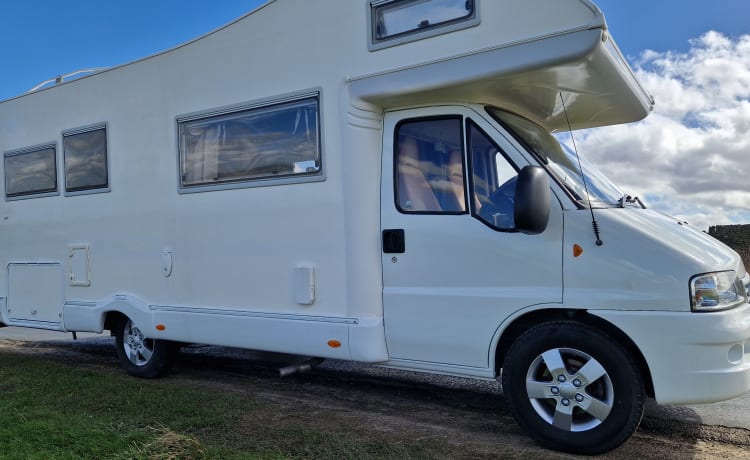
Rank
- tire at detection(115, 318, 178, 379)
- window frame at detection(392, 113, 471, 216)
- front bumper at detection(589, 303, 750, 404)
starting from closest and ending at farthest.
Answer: front bumper at detection(589, 303, 750, 404) < window frame at detection(392, 113, 471, 216) < tire at detection(115, 318, 178, 379)

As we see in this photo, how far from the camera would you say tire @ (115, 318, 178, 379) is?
629 cm

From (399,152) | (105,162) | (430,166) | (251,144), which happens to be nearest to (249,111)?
(251,144)

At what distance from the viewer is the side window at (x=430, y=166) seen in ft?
14.9

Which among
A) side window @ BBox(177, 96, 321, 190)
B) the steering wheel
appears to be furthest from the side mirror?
side window @ BBox(177, 96, 321, 190)

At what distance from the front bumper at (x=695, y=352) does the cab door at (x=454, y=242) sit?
0.59m

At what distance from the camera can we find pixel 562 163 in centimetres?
467

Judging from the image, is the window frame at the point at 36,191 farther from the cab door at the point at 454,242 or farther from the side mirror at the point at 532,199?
the side mirror at the point at 532,199

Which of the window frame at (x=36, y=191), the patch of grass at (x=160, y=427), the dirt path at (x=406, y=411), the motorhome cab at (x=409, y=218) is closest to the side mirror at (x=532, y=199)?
the motorhome cab at (x=409, y=218)

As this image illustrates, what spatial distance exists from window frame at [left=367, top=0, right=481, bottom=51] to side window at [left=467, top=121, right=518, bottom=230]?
69cm

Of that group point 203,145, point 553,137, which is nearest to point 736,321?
point 553,137

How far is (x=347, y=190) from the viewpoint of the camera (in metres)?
4.84

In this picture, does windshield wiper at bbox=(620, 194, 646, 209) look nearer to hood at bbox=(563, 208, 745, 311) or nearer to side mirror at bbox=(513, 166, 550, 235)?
hood at bbox=(563, 208, 745, 311)

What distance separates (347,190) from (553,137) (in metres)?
1.75

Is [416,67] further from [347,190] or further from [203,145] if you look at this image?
[203,145]
